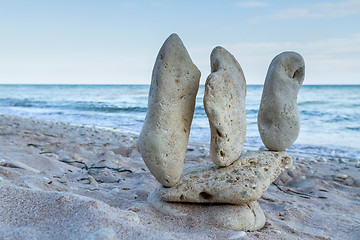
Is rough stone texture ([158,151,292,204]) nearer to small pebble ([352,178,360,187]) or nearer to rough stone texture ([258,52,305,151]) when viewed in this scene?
rough stone texture ([258,52,305,151])

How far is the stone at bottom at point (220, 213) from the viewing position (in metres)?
2.87

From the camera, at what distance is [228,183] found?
300 centimetres

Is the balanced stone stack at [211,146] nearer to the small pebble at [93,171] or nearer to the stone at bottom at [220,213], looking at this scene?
the stone at bottom at [220,213]

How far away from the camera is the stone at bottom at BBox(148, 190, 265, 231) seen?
2.87m

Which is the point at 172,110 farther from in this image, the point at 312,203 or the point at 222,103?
the point at 312,203

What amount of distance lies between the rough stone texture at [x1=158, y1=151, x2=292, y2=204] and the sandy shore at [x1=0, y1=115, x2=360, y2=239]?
9.2 inches

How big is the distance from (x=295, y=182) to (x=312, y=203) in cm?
95

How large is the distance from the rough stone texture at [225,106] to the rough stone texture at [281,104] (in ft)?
1.01

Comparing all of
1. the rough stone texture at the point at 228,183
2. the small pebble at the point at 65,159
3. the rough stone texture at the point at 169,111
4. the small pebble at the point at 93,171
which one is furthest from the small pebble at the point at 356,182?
the small pebble at the point at 65,159

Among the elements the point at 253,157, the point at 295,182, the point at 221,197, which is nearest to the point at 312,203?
the point at 295,182

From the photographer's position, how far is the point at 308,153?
24.5 feet

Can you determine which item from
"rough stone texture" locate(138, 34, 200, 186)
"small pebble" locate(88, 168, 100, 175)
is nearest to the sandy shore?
"small pebble" locate(88, 168, 100, 175)

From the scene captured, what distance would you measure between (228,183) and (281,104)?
3.03 feet

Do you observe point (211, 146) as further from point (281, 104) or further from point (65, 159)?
point (65, 159)
